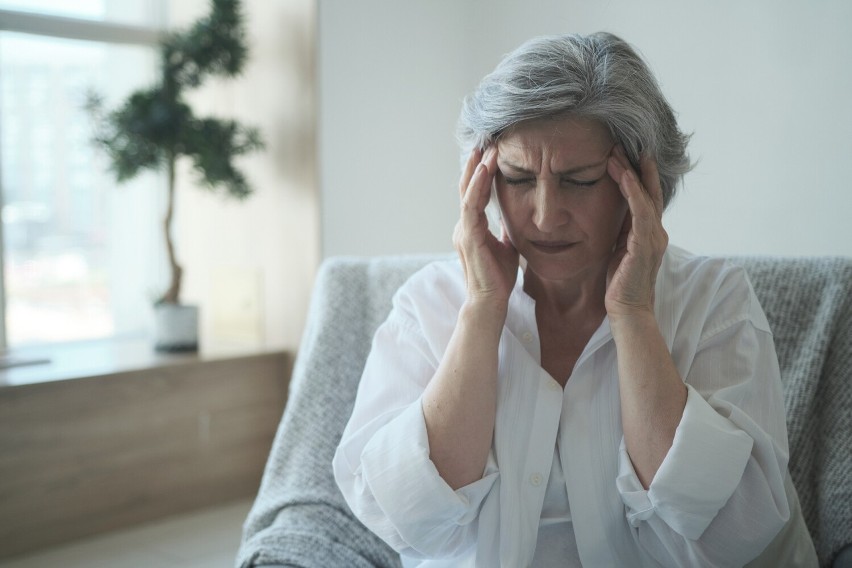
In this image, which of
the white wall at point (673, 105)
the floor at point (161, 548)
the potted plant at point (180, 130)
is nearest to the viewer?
the white wall at point (673, 105)

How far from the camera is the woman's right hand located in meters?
1.30

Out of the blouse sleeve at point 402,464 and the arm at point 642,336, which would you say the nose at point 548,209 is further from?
the blouse sleeve at point 402,464

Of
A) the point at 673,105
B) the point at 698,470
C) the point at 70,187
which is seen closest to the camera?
the point at 698,470

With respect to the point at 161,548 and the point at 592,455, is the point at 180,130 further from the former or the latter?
the point at 592,455

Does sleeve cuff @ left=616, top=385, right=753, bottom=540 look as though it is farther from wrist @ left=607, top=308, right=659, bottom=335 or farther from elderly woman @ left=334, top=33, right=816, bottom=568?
wrist @ left=607, top=308, right=659, bottom=335

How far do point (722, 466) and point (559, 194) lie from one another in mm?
432

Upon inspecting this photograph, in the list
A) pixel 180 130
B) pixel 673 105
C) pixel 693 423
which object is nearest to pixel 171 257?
pixel 180 130

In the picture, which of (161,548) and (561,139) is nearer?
(561,139)

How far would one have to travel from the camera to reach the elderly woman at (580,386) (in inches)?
46.2

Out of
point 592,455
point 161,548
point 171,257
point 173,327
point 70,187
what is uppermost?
point 70,187

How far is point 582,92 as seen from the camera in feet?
4.02

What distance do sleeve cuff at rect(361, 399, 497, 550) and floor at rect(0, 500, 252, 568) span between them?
131cm

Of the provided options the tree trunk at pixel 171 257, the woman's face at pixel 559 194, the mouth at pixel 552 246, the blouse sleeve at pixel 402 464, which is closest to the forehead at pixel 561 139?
the woman's face at pixel 559 194

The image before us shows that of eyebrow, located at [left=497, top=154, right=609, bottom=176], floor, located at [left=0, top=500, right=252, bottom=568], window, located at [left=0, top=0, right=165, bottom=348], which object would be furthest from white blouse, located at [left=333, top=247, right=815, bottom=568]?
window, located at [left=0, top=0, right=165, bottom=348]
